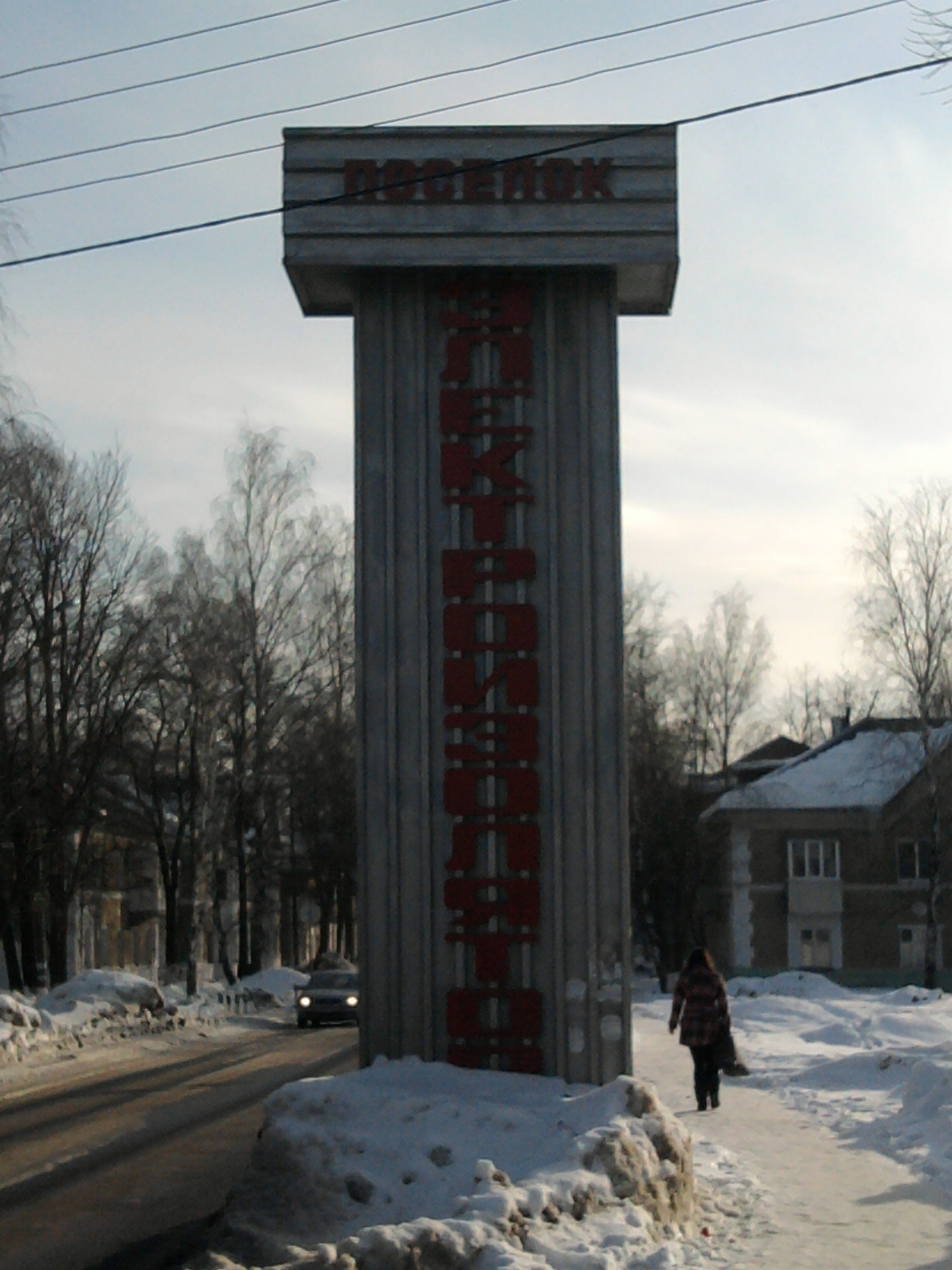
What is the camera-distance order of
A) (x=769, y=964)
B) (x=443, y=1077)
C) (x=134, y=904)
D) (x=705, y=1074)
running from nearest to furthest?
(x=443, y=1077) → (x=705, y=1074) → (x=769, y=964) → (x=134, y=904)

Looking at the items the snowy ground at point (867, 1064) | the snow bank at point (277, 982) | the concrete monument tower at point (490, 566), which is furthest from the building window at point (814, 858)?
the concrete monument tower at point (490, 566)

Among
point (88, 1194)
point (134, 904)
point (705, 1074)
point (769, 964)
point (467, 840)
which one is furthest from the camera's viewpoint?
point (134, 904)

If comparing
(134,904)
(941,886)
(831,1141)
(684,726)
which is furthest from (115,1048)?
(134,904)

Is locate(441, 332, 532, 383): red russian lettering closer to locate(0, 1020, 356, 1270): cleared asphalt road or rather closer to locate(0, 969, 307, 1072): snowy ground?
locate(0, 1020, 356, 1270): cleared asphalt road

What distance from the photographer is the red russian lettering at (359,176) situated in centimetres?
1358

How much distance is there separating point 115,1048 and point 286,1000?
18.9 meters

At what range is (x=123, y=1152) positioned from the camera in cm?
1327

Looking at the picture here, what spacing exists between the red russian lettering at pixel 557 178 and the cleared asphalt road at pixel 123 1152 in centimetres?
839

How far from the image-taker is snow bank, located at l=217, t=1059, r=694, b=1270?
25.4 feet

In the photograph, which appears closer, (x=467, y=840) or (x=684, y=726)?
(x=467, y=840)

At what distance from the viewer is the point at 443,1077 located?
39.9 feet

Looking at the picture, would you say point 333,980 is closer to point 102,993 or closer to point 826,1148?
point 102,993

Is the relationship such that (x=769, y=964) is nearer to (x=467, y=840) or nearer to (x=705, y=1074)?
(x=705, y=1074)

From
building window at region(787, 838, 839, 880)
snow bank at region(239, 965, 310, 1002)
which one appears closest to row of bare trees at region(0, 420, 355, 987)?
snow bank at region(239, 965, 310, 1002)
